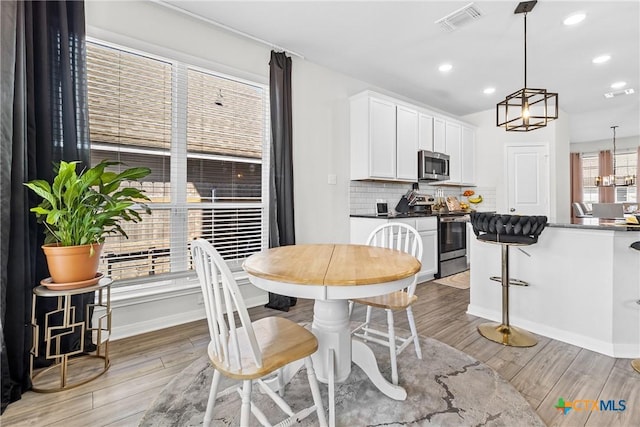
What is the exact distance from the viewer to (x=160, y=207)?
8.41 feet

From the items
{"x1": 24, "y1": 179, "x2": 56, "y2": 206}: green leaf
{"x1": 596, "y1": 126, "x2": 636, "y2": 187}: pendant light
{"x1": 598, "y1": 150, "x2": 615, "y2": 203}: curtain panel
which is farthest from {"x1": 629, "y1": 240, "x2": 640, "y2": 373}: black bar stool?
{"x1": 598, "y1": 150, "x2": 615, "y2": 203}: curtain panel

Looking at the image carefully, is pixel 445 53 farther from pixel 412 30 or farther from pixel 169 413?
pixel 169 413

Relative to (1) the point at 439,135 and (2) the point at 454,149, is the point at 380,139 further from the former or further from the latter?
(2) the point at 454,149

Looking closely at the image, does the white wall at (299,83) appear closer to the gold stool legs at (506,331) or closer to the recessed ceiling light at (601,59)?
the gold stool legs at (506,331)

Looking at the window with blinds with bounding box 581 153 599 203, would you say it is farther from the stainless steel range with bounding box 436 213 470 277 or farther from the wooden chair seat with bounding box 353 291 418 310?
the wooden chair seat with bounding box 353 291 418 310

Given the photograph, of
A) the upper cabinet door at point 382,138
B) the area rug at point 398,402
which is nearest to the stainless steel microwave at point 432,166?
the upper cabinet door at point 382,138

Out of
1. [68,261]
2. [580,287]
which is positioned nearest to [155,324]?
[68,261]

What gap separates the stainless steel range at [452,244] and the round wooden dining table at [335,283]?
260 cm

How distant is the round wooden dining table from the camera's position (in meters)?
1.24

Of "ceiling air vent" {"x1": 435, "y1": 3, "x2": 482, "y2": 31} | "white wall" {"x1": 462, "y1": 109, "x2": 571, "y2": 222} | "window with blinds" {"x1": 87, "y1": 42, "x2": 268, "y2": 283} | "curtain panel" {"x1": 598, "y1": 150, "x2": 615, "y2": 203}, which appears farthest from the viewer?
"curtain panel" {"x1": 598, "y1": 150, "x2": 615, "y2": 203}

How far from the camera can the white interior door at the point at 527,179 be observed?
16.6 feet

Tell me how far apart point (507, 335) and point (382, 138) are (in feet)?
8.31

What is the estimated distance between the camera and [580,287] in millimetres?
2264

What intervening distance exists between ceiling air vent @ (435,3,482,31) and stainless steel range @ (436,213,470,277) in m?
2.29
